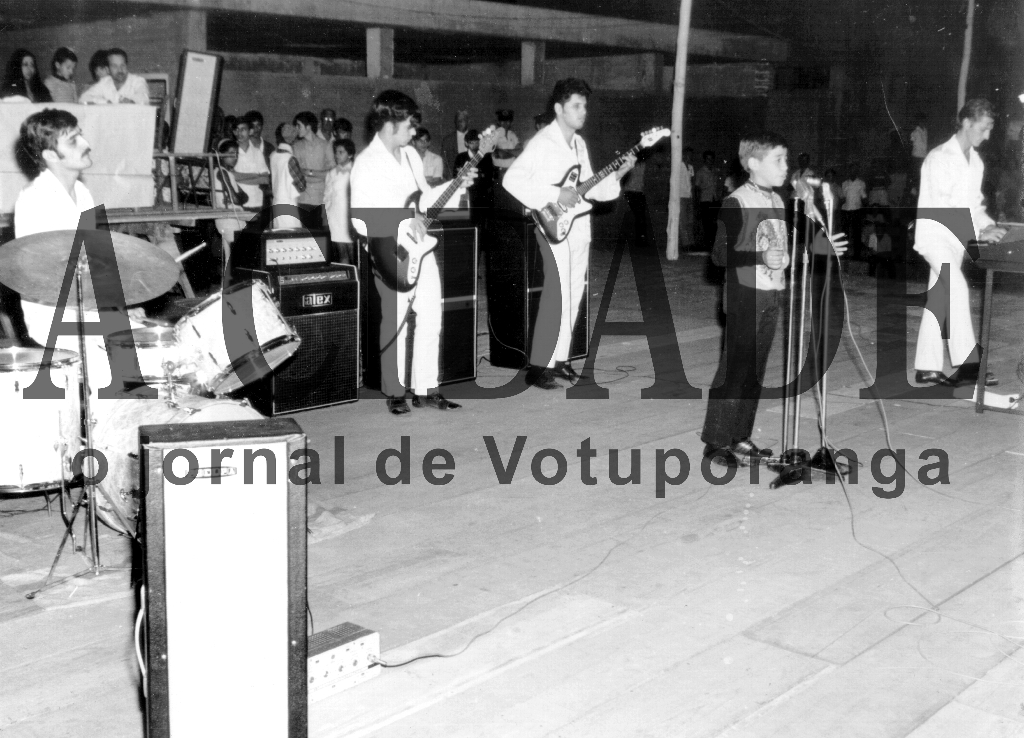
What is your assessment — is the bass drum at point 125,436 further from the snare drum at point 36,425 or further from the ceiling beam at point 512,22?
the ceiling beam at point 512,22

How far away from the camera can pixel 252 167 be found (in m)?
10.7

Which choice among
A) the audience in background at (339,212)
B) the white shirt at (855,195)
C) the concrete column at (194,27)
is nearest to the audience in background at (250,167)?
the audience in background at (339,212)

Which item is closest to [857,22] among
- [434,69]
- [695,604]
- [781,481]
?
[434,69]

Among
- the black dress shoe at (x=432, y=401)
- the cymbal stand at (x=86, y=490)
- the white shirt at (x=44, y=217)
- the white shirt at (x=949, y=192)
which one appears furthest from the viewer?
the white shirt at (x=949, y=192)

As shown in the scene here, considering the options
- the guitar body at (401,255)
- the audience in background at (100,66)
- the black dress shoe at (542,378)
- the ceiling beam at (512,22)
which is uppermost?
the ceiling beam at (512,22)

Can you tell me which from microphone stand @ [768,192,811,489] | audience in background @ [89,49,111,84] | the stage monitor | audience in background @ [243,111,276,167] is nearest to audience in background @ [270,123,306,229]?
the stage monitor

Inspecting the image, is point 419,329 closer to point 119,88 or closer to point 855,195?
point 119,88

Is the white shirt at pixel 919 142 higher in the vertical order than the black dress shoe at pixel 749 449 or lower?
higher

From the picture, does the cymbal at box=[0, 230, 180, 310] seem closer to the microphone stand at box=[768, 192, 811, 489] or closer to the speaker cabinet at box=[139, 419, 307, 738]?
the speaker cabinet at box=[139, 419, 307, 738]

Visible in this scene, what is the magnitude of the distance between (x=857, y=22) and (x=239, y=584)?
18245mm

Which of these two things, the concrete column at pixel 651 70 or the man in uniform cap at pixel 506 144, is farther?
the concrete column at pixel 651 70

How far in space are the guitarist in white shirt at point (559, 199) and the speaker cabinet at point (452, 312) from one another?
0.43m

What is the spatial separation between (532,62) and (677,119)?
5414 mm

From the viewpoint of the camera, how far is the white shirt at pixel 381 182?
20.1ft
